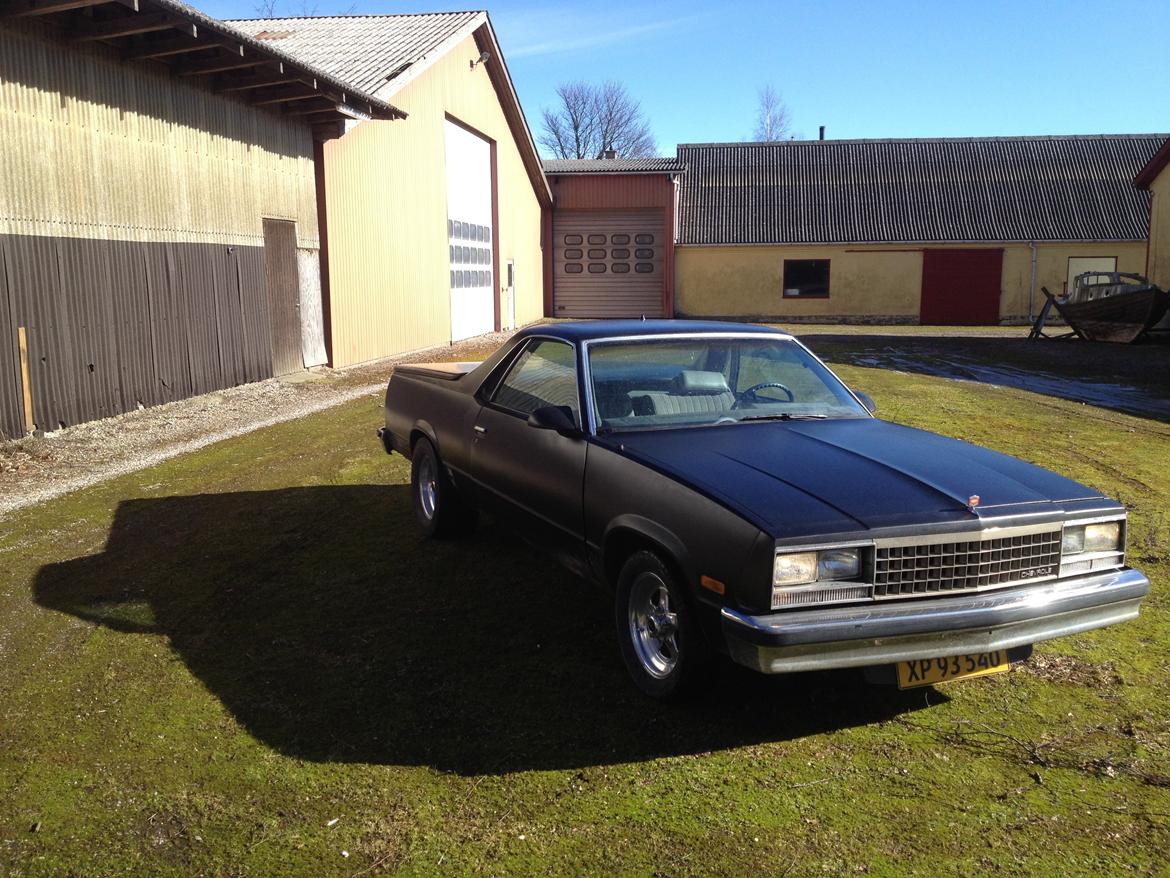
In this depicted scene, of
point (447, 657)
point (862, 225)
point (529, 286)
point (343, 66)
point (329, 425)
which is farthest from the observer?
point (862, 225)

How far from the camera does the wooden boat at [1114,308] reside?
22000 mm

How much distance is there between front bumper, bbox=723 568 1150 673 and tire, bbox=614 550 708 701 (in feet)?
0.93

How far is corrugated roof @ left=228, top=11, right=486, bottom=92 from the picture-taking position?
18.5 metres

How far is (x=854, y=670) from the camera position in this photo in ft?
12.8

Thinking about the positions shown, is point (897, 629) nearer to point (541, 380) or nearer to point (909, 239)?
point (541, 380)

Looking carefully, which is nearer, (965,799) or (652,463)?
(965,799)

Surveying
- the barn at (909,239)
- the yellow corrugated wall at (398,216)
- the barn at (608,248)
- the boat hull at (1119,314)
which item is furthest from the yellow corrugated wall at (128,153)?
the barn at (909,239)

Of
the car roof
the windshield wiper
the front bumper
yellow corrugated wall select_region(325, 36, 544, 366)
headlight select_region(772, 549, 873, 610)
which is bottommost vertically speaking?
the front bumper

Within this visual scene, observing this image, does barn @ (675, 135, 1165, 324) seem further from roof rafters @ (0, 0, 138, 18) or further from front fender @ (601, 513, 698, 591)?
front fender @ (601, 513, 698, 591)

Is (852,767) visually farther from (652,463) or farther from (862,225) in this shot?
(862,225)

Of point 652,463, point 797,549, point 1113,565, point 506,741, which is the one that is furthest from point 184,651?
point 1113,565

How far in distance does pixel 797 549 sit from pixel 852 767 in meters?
0.83

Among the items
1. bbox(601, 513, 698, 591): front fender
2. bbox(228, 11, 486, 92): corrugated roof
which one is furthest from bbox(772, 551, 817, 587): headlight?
bbox(228, 11, 486, 92): corrugated roof

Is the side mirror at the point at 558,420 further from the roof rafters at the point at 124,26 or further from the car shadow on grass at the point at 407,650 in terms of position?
the roof rafters at the point at 124,26
